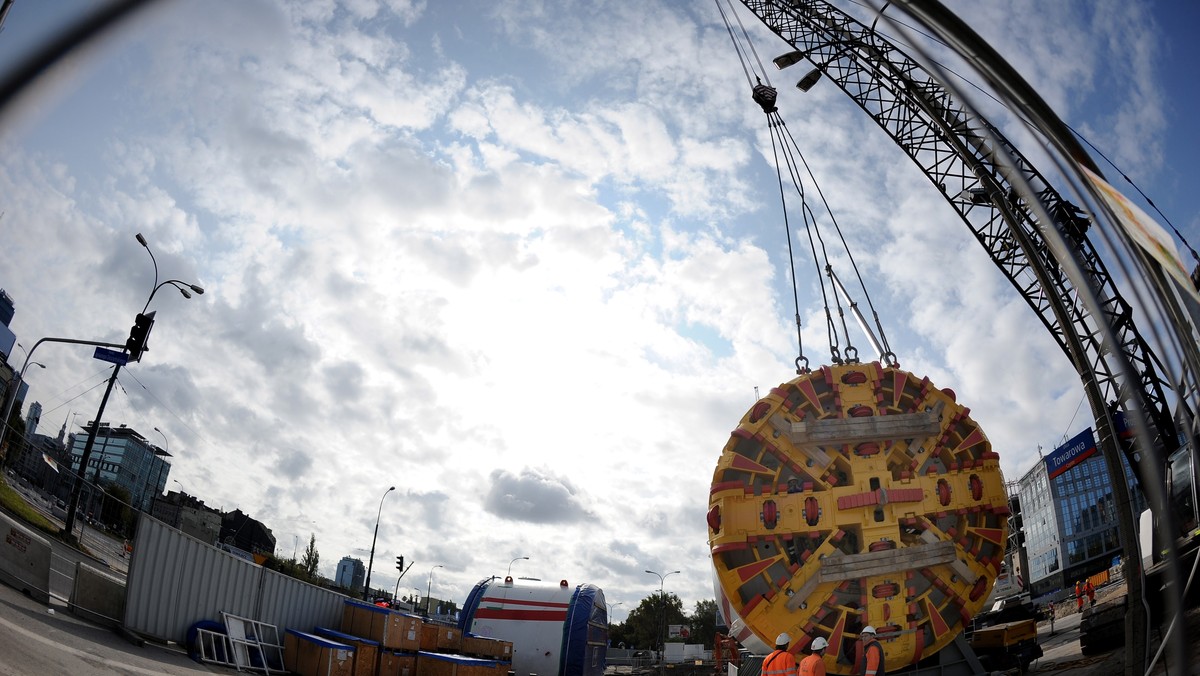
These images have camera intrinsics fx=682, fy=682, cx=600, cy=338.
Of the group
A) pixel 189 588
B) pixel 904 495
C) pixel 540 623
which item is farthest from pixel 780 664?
pixel 540 623

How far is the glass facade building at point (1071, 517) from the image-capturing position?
55750 millimetres

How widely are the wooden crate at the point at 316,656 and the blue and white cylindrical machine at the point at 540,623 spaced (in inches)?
257

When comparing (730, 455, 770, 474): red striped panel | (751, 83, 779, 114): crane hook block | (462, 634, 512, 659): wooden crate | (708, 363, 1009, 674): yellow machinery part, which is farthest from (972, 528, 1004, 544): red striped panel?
(462, 634, 512, 659): wooden crate

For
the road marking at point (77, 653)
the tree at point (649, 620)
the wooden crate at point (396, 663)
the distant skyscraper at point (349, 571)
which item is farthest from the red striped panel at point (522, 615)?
the distant skyscraper at point (349, 571)

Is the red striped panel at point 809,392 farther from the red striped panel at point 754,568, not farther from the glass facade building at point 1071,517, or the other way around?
the glass facade building at point 1071,517

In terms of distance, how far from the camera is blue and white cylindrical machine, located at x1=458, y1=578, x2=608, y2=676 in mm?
19594

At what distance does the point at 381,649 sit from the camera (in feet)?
48.1

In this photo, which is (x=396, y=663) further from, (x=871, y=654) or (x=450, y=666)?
(x=871, y=654)

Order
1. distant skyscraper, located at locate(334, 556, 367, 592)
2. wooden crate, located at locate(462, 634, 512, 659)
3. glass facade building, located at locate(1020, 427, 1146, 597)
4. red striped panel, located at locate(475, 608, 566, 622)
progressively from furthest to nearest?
distant skyscraper, located at locate(334, 556, 367, 592)
glass facade building, located at locate(1020, 427, 1146, 597)
red striped panel, located at locate(475, 608, 566, 622)
wooden crate, located at locate(462, 634, 512, 659)

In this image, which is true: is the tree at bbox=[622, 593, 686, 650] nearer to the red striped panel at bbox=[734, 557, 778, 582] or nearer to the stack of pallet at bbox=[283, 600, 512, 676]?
the stack of pallet at bbox=[283, 600, 512, 676]

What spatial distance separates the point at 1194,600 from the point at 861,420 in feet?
22.0

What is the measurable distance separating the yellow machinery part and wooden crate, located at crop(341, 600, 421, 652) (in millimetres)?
9230

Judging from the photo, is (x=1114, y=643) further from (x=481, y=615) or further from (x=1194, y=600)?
(x=481, y=615)

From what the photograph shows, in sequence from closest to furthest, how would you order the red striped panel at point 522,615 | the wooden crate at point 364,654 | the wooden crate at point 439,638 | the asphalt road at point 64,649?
the asphalt road at point 64,649
the wooden crate at point 364,654
the wooden crate at point 439,638
the red striped panel at point 522,615
